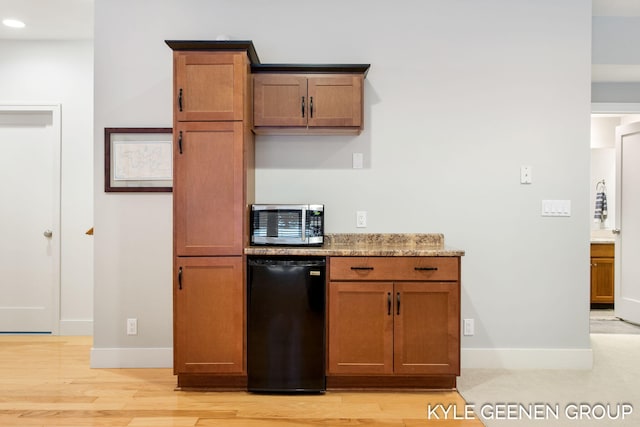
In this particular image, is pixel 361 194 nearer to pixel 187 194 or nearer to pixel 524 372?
pixel 187 194

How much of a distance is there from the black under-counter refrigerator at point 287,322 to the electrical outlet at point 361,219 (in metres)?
0.63

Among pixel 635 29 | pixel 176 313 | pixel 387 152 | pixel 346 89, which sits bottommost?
pixel 176 313

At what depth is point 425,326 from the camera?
9.09ft

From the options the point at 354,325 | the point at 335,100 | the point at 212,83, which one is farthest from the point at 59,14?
the point at 354,325

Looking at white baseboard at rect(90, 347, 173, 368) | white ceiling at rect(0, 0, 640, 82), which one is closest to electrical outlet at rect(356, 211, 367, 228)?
white baseboard at rect(90, 347, 173, 368)

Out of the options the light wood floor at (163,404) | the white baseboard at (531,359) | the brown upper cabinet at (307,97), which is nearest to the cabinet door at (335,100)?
the brown upper cabinet at (307,97)

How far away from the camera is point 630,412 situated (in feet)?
8.36

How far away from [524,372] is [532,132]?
1.73m

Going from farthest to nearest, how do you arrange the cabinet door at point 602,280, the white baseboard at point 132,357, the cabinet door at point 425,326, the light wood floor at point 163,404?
the cabinet door at point 602,280, the white baseboard at point 132,357, the cabinet door at point 425,326, the light wood floor at point 163,404

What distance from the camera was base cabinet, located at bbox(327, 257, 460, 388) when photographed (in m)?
2.77

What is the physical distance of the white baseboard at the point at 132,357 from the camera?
328 centimetres

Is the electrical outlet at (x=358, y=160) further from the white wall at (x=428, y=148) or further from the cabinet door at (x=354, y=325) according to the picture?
the cabinet door at (x=354, y=325)

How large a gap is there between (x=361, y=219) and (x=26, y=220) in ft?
10.7

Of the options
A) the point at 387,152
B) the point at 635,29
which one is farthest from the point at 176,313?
the point at 635,29
